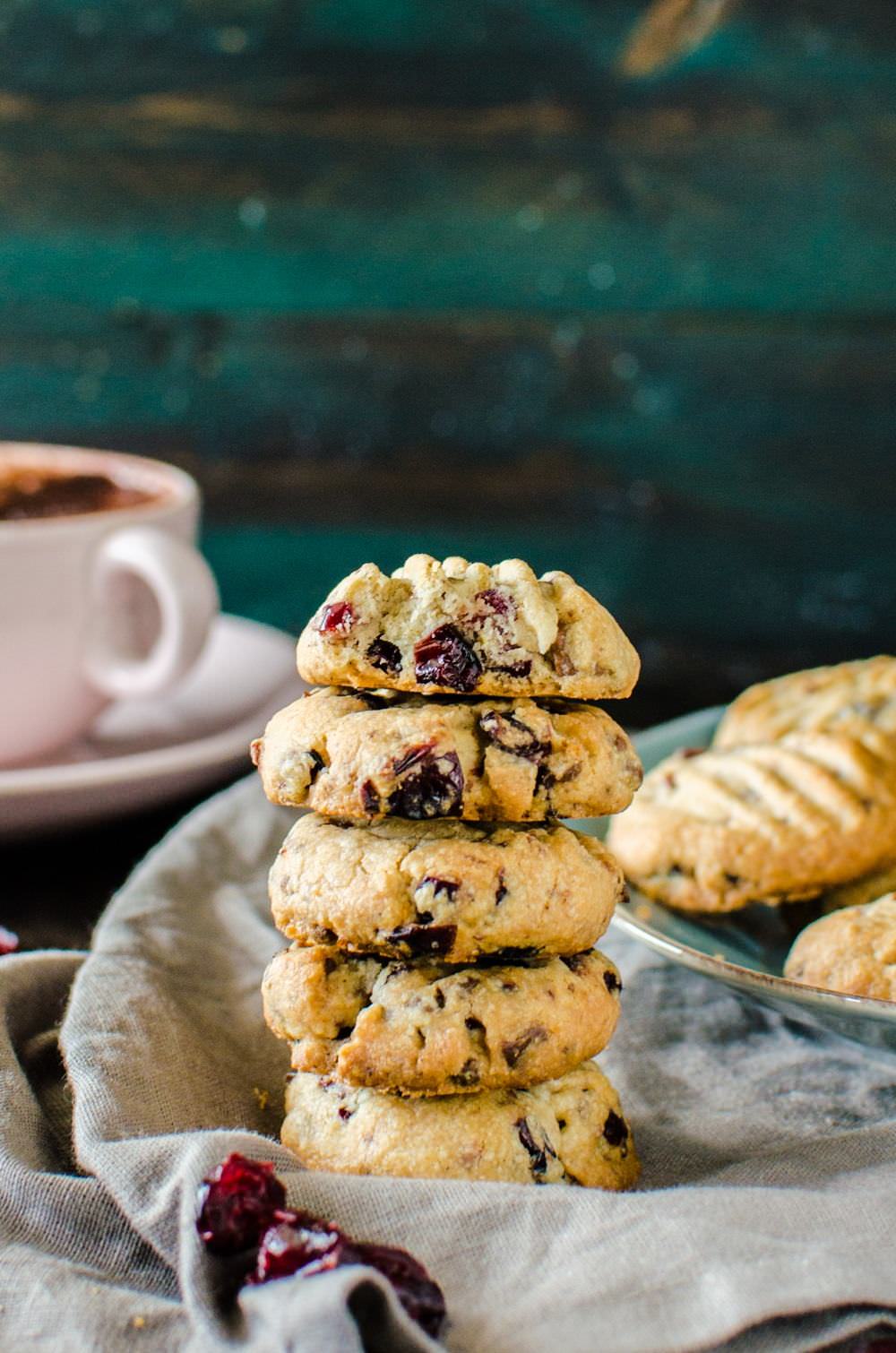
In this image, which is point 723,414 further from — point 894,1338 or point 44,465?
point 894,1338

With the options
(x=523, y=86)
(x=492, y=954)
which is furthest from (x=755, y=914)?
(x=523, y=86)

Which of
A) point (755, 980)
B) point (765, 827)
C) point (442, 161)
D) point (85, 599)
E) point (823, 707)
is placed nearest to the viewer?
point (755, 980)

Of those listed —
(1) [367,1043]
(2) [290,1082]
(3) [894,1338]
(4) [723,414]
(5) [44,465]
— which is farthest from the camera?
(4) [723,414]

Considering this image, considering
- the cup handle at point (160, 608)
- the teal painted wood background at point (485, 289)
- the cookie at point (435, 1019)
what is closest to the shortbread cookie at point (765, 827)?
the cookie at point (435, 1019)

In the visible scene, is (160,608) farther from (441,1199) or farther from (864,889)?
(441,1199)

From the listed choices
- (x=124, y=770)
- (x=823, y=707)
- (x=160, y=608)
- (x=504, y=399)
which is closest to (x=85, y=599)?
(x=160, y=608)
